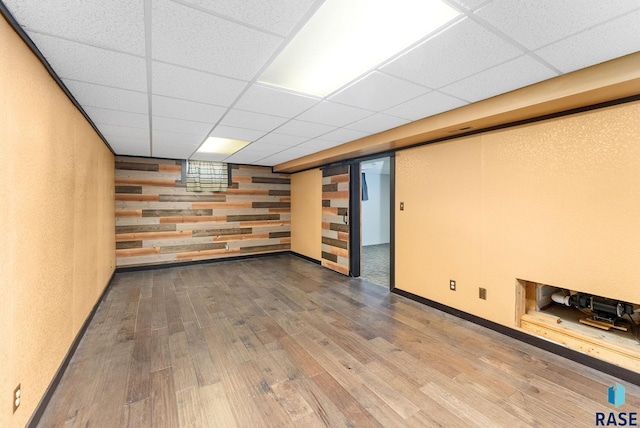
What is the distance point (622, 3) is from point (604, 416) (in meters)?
2.30

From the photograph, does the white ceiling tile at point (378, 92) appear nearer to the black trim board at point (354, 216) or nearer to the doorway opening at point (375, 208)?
the black trim board at point (354, 216)

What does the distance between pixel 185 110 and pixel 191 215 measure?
3576mm

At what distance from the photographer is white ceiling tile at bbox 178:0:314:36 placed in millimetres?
1253

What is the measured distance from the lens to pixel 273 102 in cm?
248

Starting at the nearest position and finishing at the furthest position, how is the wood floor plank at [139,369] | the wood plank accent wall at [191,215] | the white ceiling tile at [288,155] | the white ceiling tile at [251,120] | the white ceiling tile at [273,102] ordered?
the wood floor plank at [139,369], the white ceiling tile at [273,102], the white ceiling tile at [251,120], the white ceiling tile at [288,155], the wood plank accent wall at [191,215]

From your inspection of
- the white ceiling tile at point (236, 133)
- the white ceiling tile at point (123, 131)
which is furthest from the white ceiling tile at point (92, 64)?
the white ceiling tile at point (123, 131)

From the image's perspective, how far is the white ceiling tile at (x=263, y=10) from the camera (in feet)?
4.11

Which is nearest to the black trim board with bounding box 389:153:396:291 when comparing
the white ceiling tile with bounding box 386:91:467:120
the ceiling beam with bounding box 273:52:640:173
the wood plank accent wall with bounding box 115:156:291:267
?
the ceiling beam with bounding box 273:52:640:173

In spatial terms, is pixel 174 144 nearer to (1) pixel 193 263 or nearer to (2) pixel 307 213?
(1) pixel 193 263

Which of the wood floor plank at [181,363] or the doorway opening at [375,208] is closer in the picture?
the wood floor plank at [181,363]

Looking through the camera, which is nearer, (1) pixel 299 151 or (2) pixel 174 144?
(2) pixel 174 144

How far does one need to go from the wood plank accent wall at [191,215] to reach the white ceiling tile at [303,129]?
3139mm

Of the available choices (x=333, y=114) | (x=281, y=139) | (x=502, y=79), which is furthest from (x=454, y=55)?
(x=281, y=139)

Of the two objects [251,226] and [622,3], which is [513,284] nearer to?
[622,3]
